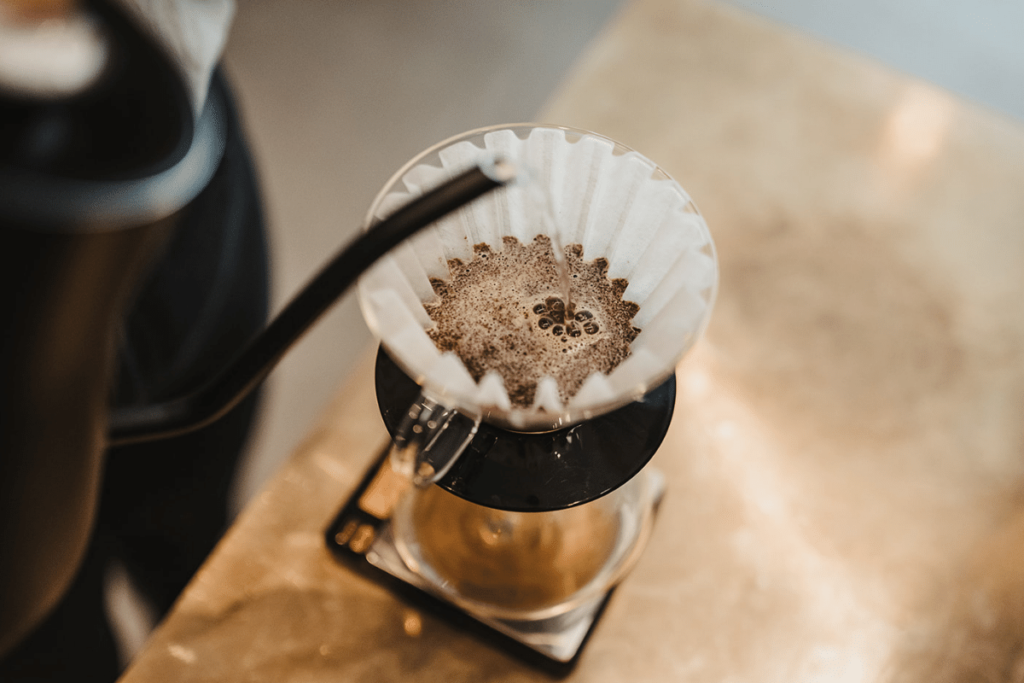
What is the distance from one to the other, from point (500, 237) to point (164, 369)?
411 millimetres

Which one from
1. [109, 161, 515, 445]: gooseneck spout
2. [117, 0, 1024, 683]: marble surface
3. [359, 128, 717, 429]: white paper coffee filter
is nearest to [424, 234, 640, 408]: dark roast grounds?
[359, 128, 717, 429]: white paper coffee filter

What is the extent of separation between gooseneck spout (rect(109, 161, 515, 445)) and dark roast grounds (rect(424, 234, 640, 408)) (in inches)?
4.3

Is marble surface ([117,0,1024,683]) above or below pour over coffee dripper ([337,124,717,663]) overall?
below

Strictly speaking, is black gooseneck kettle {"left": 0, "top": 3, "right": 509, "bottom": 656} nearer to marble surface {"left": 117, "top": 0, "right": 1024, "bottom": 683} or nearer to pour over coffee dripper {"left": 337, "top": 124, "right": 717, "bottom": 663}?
pour over coffee dripper {"left": 337, "top": 124, "right": 717, "bottom": 663}

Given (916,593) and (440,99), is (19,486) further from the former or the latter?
(440,99)

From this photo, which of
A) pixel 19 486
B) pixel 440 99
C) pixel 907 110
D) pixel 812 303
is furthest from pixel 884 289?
pixel 19 486

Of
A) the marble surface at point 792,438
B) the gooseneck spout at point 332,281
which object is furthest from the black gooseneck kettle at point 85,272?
the marble surface at point 792,438

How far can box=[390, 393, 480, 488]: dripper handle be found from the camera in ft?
1.40

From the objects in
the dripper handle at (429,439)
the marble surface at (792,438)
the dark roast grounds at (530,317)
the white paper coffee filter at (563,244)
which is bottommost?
the marble surface at (792,438)

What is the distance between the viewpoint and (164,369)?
0.72 m

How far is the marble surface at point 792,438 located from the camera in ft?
2.10

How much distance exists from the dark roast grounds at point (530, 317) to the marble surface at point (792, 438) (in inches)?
11.9

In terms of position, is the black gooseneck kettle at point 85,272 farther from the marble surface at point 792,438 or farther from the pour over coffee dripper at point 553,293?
the marble surface at point 792,438

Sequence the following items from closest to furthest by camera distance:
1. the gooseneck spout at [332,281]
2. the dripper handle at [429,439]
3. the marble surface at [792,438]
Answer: the gooseneck spout at [332,281]
the dripper handle at [429,439]
the marble surface at [792,438]
